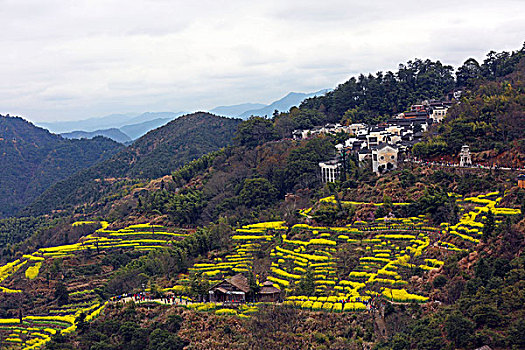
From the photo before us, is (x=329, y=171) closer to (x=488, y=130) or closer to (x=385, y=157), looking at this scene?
(x=385, y=157)

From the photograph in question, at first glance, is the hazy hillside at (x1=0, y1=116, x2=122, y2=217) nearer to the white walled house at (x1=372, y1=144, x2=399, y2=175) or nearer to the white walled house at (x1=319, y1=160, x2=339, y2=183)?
the white walled house at (x1=319, y1=160, x2=339, y2=183)

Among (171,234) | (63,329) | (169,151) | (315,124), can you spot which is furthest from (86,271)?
(169,151)

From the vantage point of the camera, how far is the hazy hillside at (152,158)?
97.6 meters

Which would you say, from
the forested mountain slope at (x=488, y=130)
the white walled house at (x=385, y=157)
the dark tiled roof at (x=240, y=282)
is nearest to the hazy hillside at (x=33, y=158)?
the white walled house at (x=385, y=157)

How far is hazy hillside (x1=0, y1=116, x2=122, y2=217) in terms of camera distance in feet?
421

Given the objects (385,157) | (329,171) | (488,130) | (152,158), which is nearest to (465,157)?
(488,130)

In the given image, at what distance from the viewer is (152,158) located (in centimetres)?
10600

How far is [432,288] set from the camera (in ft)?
98.1

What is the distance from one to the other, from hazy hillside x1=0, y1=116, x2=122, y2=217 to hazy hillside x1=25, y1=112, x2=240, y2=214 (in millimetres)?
22841

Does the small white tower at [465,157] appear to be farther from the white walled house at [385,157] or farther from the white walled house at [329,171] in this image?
the white walled house at [329,171]

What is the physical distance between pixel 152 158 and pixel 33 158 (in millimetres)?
54094

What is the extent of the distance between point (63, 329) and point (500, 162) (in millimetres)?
33259

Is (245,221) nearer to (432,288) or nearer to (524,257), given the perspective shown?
(432,288)

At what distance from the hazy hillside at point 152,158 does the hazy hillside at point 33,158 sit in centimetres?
2284
